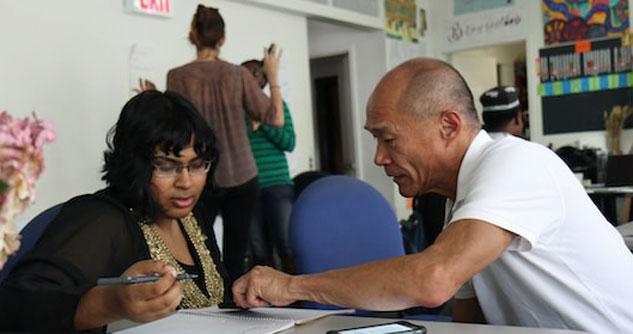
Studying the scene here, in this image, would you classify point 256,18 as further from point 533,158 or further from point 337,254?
point 533,158

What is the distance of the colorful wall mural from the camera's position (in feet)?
21.9

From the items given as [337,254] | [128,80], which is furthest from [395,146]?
[128,80]

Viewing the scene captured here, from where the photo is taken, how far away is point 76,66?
13.0ft

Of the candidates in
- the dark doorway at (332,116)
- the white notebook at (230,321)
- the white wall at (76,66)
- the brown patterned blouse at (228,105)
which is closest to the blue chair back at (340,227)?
the white notebook at (230,321)

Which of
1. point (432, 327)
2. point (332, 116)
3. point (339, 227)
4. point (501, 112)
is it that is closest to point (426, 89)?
point (432, 327)

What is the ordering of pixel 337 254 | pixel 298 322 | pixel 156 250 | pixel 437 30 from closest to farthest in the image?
pixel 298 322 < pixel 156 250 < pixel 337 254 < pixel 437 30

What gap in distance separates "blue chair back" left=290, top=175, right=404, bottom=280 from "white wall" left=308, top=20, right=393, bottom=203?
464cm

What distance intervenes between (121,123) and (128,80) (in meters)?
2.79

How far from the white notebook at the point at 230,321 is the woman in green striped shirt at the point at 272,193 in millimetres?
2521

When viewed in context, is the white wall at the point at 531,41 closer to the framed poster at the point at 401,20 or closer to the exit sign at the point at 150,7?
the framed poster at the point at 401,20

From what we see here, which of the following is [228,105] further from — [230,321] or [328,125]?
[328,125]

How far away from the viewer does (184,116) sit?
1638mm

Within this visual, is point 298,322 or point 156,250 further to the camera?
point 156,250

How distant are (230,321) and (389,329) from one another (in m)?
0.30
